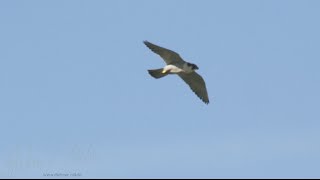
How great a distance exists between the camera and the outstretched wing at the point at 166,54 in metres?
25.5

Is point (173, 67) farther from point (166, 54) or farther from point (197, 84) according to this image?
point (197, 84)

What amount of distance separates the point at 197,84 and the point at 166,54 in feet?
6.64

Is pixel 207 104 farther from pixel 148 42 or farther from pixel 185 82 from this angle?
pixel 148 42

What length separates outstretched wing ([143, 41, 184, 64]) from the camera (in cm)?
2550

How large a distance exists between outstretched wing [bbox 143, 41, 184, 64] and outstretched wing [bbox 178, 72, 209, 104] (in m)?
1.07

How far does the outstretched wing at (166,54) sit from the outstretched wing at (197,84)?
3.51ft

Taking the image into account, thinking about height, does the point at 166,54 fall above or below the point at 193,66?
above

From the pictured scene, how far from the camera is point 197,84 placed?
2714 centimetres

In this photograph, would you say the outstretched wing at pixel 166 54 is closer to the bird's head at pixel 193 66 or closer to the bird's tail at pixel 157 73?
the bird's head at pixel 193 66

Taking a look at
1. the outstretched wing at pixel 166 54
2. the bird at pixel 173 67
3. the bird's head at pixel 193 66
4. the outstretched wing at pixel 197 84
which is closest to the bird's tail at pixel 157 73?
the bird at pixel 173 67

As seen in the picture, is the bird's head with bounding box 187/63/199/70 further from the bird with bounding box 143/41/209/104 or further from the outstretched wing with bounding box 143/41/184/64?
the outstretched wing with bounding box 143/41/184/64

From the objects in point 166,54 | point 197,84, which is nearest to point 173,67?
point 166,54

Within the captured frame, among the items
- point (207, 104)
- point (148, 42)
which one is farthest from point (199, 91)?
point (148, 42)

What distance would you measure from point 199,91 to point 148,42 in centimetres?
268
